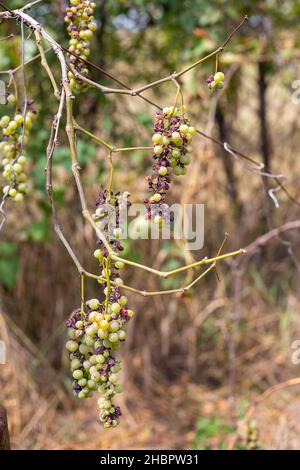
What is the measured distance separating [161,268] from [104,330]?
171 cm

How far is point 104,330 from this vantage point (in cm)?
80

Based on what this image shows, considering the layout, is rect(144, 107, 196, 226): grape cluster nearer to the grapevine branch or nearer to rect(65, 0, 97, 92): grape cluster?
the grapevine branch

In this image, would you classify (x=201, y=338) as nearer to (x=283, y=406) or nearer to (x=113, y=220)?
(x=283, y=406)

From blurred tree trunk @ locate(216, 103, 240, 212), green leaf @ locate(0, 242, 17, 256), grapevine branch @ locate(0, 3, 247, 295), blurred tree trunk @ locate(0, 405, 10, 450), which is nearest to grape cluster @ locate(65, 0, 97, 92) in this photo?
grapevine branch @ locate(0, 3, 247, 295)

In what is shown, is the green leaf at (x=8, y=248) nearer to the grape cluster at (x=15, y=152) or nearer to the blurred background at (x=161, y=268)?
the blurred background at (x=161, y=268)

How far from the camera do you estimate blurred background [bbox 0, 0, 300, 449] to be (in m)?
2.26

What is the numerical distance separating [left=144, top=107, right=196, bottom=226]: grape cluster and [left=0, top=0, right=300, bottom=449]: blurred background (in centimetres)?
121

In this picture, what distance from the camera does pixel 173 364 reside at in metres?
2.69

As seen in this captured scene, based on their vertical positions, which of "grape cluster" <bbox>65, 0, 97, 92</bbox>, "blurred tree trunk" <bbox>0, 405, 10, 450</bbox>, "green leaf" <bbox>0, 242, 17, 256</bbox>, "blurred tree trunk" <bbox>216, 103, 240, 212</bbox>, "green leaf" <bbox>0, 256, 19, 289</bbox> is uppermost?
"blurred tree trunk" <bbox>216, 103, 240, 212</bbox>

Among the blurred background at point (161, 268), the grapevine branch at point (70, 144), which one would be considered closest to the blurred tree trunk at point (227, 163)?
the blurred background at point (161, 268)

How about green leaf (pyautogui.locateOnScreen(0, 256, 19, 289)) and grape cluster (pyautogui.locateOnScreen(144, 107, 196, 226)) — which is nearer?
grape cluster (pyautogui.locateOnScreen(144, 107, 196, 226))

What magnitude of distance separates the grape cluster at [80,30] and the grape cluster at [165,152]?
0.22m

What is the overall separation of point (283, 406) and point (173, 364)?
546 millimetres

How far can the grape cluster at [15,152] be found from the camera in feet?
3.33
